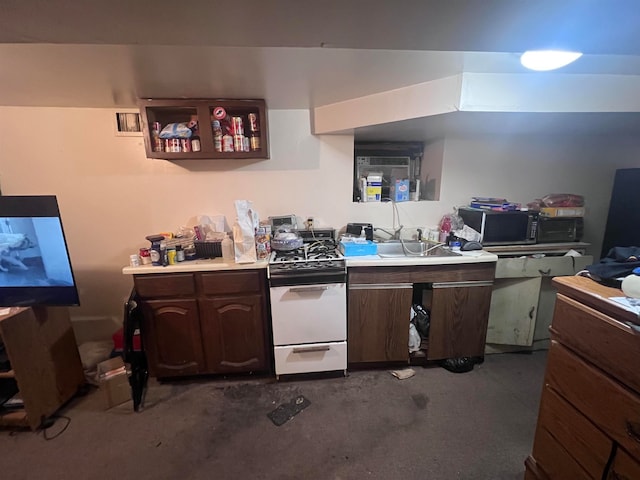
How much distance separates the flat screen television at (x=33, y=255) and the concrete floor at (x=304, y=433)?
783 mm

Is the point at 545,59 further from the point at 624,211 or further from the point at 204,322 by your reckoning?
the point at 204,322

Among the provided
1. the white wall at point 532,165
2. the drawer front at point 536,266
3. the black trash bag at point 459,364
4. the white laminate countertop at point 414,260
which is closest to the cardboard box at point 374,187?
the white wall at point 532,165

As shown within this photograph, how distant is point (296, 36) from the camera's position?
782 mm

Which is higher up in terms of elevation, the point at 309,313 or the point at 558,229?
the point at 558,229

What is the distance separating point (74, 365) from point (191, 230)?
1154 millimetres

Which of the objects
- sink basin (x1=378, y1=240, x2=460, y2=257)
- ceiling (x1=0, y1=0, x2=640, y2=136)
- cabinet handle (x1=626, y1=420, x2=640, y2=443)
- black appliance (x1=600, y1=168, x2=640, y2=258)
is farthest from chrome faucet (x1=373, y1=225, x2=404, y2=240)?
black appliance (x1=600, y1=168, x2=640, y2=258)

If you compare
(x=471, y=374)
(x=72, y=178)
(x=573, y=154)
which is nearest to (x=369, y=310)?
(x=471, y=374)

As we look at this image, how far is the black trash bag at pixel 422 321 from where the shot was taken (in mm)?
2041

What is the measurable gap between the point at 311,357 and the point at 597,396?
1.43 m

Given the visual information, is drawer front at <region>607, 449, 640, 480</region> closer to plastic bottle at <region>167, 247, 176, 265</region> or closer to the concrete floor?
the concrete floor

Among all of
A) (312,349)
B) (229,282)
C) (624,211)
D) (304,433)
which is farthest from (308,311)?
(624,211)

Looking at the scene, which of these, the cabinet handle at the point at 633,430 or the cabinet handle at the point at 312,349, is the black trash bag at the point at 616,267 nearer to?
the cabinet handle at the point at 633,430

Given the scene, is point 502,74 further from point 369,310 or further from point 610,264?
point 369,310

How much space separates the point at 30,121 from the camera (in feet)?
6.58
